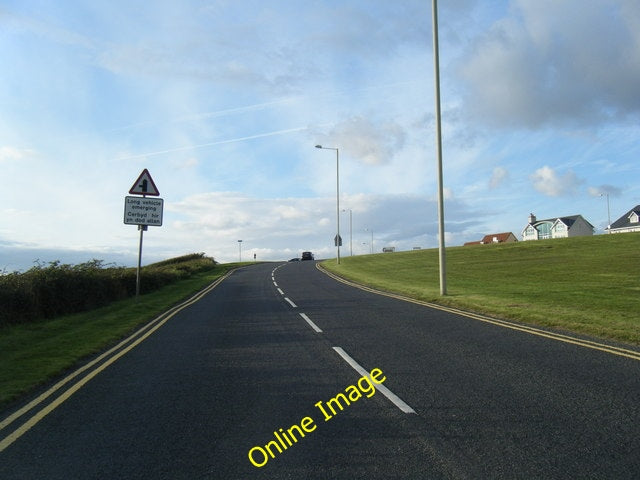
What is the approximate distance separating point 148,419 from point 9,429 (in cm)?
140

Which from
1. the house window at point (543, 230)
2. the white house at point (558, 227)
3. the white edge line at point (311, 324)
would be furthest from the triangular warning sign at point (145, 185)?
the house window at point (543, 230)

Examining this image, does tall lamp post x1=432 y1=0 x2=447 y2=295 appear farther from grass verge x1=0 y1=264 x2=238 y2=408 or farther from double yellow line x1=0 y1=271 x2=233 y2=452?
double yellow line x1=0 y1=271 x2=233 y2=452

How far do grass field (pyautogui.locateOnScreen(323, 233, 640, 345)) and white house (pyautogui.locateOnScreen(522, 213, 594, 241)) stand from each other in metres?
46.8

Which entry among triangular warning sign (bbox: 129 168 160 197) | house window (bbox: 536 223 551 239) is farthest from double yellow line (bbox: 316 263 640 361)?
house window (bbox: 536 223 551 239)

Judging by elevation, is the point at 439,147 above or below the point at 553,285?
above

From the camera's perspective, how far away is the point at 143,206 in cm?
1761

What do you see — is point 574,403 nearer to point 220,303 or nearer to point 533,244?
point 220,303

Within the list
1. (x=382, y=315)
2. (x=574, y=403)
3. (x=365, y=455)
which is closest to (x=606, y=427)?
(x=574, y=403)

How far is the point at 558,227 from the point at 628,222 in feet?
46.4

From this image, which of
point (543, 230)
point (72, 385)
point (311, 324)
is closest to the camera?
point (72, 385)

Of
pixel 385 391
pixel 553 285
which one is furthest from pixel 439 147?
pixel 385 391

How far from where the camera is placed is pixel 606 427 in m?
4.55

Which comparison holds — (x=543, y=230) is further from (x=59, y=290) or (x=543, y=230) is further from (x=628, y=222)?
(x=59, y=290)

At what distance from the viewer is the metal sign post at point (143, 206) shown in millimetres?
17359
